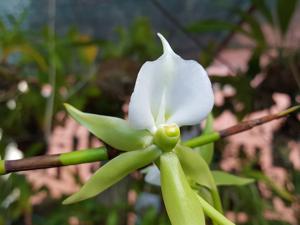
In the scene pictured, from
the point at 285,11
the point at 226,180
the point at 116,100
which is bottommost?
the point at 226,180

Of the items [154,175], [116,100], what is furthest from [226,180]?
[116,100]

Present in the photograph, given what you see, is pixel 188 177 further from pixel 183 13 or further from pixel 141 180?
pixel 183 13

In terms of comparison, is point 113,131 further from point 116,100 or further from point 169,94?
point 116,100

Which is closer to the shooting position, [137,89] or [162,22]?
[137,89]

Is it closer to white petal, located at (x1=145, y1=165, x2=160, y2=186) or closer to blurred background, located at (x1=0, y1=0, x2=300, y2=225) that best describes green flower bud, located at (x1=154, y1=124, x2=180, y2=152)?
white petal, located at (x1=145, y1=165, x2=160, y2=186)

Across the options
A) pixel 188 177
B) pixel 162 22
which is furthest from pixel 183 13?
pixel 188 177

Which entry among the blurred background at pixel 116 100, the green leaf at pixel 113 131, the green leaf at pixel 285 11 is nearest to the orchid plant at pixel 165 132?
the green leaf at pixel 113 131
